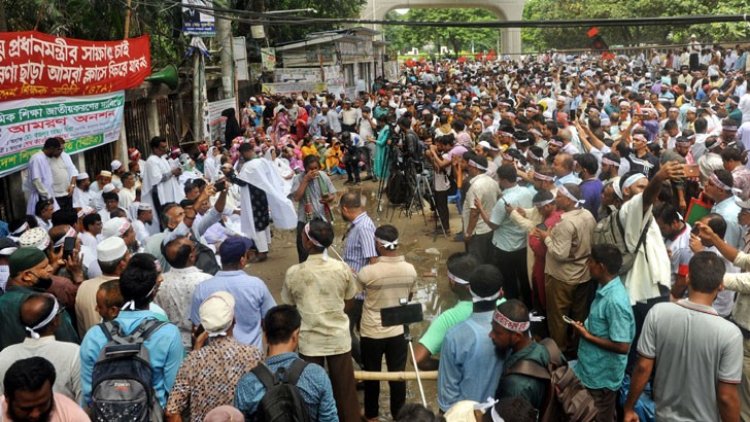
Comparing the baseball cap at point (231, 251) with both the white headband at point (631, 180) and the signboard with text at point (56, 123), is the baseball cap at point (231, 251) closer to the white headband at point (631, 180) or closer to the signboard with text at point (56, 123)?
the white headband at point (631, 180)

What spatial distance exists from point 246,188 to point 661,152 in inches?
187

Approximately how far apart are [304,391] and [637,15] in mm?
35901

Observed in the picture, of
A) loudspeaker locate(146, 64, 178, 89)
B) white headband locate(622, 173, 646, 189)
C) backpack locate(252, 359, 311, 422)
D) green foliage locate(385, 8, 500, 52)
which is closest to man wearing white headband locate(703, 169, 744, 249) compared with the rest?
white headband locate(622, 173, 646, 189)

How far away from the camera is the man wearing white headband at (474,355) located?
131 inches

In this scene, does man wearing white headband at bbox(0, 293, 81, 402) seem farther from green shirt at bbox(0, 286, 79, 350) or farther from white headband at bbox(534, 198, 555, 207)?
white headband at bbox(534, 198, 555, 207)

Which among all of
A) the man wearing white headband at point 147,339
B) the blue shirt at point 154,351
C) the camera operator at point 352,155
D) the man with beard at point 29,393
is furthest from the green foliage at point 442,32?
the man with beard at point 29,393

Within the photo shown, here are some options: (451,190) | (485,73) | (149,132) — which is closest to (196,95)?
(149,132)

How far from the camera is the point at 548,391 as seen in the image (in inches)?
120

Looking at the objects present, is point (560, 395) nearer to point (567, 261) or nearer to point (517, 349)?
point (517, 349)

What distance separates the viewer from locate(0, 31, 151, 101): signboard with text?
25.1 ft

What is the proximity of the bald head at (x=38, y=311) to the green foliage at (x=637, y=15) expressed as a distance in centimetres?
2844

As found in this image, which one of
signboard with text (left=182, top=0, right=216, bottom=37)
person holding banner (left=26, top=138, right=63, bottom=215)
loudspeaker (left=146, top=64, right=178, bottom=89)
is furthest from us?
signboard with text (left=182, top=0, right=216, bottom=37)

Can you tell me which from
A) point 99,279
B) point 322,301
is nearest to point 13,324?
point 99,279

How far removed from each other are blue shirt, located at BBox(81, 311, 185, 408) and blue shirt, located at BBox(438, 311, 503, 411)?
1.32 meters
